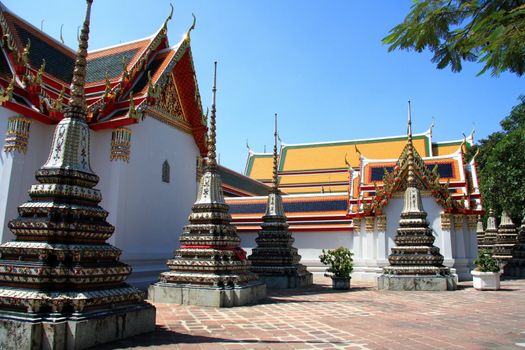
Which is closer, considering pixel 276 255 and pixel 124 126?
pixel 124 126

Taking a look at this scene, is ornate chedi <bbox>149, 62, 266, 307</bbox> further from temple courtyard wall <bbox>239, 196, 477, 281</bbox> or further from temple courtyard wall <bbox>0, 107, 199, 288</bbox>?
temple courtyard wall <bbox>239, 196, 477, 281</bbox>

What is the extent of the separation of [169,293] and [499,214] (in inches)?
1046

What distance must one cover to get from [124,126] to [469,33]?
8849 millimetres

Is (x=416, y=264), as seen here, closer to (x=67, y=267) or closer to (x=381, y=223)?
(x=381, y=223)

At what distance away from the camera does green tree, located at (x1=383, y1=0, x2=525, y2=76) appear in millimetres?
3665

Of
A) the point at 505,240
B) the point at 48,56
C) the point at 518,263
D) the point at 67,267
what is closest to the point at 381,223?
the point at 518,263

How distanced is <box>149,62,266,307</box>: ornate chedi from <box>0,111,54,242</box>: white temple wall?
3.80 metres

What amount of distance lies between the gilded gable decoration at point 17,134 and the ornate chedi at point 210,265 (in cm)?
444

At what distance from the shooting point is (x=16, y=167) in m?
10.3

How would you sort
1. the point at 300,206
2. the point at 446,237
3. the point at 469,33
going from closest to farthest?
1. the point at 469,33
2. the point at 446,237
3. the point at 300,206

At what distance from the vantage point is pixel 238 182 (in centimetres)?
2462

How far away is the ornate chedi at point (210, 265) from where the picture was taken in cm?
854

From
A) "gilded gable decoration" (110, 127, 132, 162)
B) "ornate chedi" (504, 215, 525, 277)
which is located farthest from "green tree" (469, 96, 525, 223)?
"gilded gable decoration" (110, 127, 132, 162)

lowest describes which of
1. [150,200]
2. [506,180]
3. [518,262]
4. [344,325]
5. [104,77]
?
[344,325]
